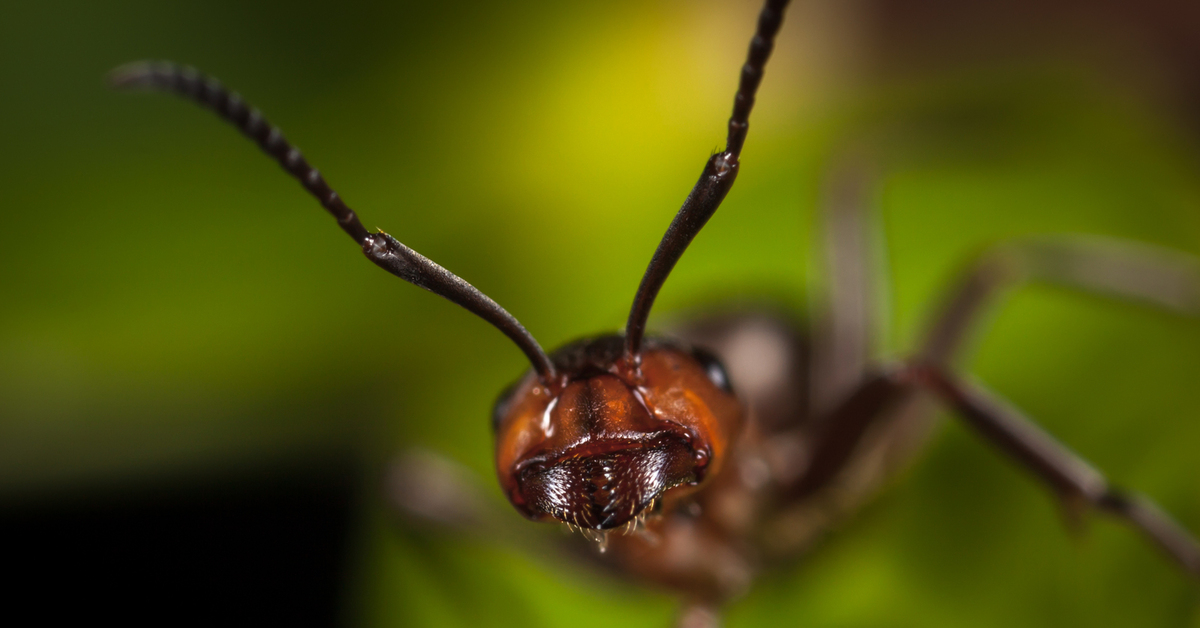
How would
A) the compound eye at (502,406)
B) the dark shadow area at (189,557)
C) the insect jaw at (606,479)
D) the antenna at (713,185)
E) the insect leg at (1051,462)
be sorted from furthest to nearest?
the dark shadow area at (189,557), the insect leg at (1051,462), the compound eye at (502,406), the insect jaw at (606,479), the antenna at (713,185)

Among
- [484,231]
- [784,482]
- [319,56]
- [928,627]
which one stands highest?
[319,56]

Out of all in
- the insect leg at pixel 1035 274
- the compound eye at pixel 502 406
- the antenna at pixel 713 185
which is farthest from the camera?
the insect leg at pixel 1035 274

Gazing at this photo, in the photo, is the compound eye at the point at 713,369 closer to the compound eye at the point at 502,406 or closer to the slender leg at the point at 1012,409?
the compound eye at the point at 502,406

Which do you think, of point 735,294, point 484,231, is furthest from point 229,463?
point 735,294

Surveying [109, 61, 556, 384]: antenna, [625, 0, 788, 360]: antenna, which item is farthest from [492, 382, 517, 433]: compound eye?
[625, 0, 788, 360]: antenna

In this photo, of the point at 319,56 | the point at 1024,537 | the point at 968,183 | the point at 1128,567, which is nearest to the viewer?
the point at 1128,567

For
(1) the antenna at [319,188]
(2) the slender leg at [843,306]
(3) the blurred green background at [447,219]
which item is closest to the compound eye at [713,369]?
(1) the antenna at [319,188]

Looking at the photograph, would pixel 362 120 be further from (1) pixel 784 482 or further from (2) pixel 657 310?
(1) pixel 784 482
